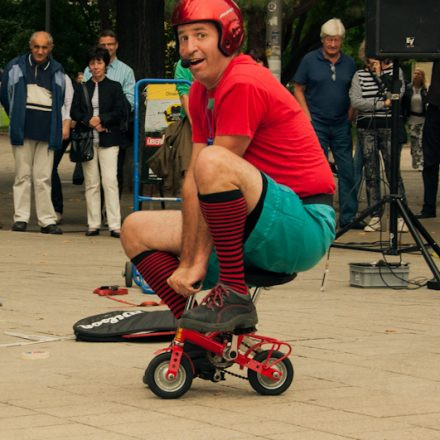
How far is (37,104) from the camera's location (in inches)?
568

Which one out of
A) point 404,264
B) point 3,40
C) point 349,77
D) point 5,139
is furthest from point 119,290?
point 5,139

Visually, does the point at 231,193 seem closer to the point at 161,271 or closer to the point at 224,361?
the point at 161,271

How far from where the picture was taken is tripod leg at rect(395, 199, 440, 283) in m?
10.3

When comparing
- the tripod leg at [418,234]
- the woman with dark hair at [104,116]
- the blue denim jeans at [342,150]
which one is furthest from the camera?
the blue denim jeans at [342,150]

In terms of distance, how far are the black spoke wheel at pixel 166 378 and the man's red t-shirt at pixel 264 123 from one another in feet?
2.94

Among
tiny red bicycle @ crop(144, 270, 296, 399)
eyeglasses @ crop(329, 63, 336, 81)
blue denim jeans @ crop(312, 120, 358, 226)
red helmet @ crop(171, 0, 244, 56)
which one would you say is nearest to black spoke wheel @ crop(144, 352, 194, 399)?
tiny red bicycle @ crop(144, 270, 296, 399)

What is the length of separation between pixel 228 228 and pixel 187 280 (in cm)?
28

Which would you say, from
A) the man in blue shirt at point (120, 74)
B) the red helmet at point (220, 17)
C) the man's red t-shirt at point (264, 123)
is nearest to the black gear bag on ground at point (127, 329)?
the man's red t-shirt at point (264, 123)

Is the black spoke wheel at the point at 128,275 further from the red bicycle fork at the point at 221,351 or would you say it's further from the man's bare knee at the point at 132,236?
the red bicycle fork at the point at 221,351

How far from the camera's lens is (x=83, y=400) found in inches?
234

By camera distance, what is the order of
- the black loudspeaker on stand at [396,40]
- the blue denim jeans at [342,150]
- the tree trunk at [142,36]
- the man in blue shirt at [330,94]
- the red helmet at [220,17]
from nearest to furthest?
the red helmet at [220,17], the black loudspeaker on stand at [396,40], the man in blue shirt at [330,94], the blue denim jeans at [342,150], the tree trunk at [142,36]

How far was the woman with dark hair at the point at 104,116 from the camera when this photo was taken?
14258 millimetres

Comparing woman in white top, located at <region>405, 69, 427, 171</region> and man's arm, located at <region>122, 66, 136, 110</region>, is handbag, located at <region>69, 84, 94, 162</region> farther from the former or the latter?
woman in white top, located at <region>405, 69, 427, 171</region>

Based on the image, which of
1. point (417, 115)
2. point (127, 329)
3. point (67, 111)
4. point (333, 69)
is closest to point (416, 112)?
point (417, 115)
